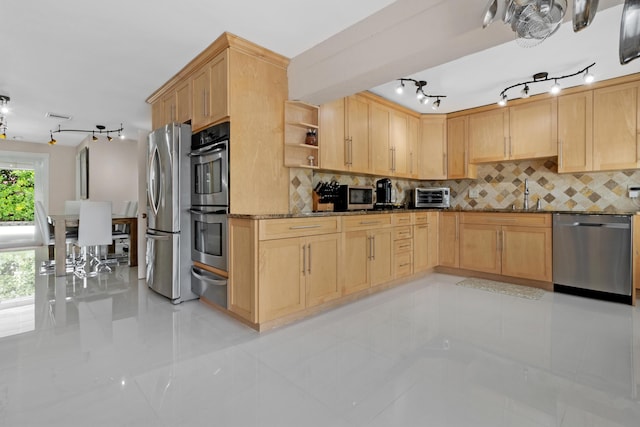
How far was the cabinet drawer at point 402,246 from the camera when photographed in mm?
3863

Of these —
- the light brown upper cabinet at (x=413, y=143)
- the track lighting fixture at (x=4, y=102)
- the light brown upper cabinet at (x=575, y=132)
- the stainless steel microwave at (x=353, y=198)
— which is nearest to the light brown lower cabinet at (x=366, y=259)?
the stainless steel microwave at (x=353, y=198)

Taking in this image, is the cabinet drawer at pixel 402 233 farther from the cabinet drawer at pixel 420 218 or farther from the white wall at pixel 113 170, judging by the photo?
the white wall at pixel 113 170

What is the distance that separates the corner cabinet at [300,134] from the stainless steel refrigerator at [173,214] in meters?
1.05

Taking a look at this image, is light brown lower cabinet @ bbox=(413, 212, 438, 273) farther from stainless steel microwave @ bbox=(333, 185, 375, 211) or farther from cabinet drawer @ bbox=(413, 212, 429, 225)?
stainless steel microwave @ bbox=(333, 185, 375, 211)

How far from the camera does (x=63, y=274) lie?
448cm

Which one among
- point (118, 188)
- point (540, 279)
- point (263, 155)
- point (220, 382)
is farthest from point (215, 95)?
point (118, 188)

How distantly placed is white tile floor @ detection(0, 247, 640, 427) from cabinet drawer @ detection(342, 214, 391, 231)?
0.79 metres

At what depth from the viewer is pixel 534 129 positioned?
4.14 m

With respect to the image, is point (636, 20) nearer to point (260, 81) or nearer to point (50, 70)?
point (260, 81)

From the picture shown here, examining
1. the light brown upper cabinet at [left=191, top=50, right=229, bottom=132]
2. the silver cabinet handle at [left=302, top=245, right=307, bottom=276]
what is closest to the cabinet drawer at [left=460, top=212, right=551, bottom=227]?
the silver cabinet handle at [left=302, top=245, right=307, bottom=276]

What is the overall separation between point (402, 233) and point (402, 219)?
17 centimetres

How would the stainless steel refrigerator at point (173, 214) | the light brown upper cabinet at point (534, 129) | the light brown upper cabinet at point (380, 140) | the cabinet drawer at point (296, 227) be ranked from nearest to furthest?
the cabinet drawer at point (296, 227) < the stainless steel refrigerator at point (173, 214) < the light brown upper cabinet at point (534, 129) < the light brown upper cabinet at point (380, 140)

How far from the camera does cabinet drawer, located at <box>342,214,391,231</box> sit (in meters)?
3.17

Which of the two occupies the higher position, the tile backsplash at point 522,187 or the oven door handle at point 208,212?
the tile backsplash at point 522,187
